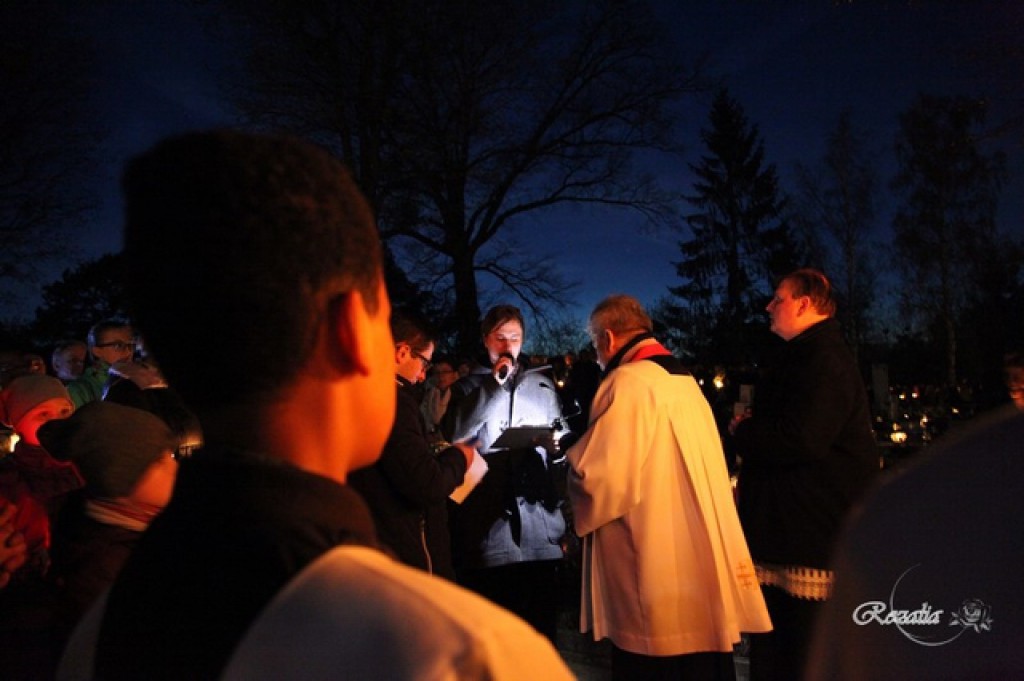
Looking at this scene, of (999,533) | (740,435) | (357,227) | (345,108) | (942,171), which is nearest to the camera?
(999,533)

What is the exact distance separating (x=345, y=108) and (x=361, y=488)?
13227mm

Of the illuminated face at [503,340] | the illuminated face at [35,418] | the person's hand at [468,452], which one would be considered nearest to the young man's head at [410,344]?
the person's hand at [468,452]

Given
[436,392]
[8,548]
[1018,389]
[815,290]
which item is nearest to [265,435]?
[8,548]

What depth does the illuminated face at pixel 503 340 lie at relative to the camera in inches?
189

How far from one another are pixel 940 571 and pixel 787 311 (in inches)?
135

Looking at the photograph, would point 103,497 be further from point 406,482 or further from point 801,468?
point 801,468

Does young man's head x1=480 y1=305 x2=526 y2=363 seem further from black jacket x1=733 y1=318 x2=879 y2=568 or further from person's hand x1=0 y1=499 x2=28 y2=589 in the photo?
person's hand x1=0 y1=499 x2=28 y2=589

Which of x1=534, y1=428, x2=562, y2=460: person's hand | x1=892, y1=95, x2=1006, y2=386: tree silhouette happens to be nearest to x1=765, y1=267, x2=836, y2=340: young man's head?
x1=534, y1=428, x2=562, y2=460: person's hand

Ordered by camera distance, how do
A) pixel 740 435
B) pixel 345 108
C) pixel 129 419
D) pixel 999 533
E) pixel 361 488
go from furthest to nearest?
pixel 345 108
pixel 740 435
pixel 361 488
pixel 129 419
pixel 999 533

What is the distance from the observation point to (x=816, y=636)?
79 centimetres

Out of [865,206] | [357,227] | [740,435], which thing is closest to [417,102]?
[740,435]

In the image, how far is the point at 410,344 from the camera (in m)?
3.91

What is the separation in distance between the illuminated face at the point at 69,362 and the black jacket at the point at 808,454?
6.80 m

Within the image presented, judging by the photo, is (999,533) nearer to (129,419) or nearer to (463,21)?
(129,419)
